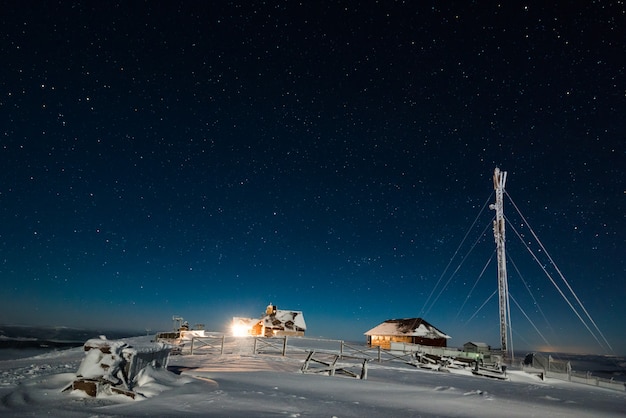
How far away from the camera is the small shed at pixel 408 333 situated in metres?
49.5

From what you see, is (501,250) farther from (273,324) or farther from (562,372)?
(273,324)

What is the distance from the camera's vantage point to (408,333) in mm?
49406

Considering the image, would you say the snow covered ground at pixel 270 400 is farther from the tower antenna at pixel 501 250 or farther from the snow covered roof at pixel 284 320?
the snow covered roof at pixel 284 320

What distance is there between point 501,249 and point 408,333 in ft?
78.3

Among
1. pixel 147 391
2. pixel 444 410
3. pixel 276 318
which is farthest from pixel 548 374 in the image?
pixel 276 318

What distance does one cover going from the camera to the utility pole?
2820 cm

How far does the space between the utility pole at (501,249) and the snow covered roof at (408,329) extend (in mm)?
21799

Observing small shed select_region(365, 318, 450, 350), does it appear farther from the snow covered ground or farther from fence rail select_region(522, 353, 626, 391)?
the snow covered ground

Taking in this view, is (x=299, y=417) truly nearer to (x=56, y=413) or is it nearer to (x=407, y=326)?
(x=56, y=413)

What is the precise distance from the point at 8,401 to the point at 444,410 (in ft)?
30.2

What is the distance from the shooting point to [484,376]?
20.8 m

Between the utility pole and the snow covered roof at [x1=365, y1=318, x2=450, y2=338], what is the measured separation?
21799mm

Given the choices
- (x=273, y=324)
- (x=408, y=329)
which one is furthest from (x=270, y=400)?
(x=273, y=324)

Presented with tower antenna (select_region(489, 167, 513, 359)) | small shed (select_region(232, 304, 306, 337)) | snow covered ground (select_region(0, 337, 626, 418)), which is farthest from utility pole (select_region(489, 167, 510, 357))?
small shed (select_region(232, 304, 306, 337))
